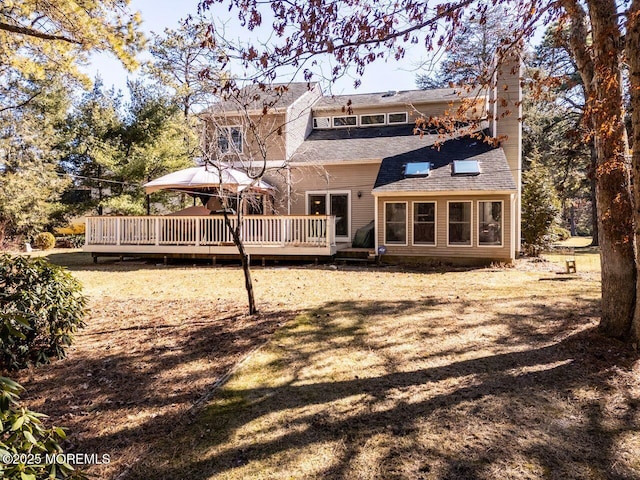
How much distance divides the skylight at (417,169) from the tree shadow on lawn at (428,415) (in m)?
8.53

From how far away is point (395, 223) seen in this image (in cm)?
1290

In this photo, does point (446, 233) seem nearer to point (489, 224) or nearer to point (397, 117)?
point (489, 224)

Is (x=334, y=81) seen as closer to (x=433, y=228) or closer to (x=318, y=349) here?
(x=318, y=349)

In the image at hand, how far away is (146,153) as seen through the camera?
17.7 metres

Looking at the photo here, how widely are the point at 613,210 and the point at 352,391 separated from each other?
11.1 ft

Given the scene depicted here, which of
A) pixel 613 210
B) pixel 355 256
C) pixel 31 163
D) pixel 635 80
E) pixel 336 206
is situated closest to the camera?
pixel 635 80

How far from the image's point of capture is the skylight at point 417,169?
1274 centimetres

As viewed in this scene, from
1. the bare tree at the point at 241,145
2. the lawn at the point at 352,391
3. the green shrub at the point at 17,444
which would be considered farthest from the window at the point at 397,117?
Answer: the green shrub at the point at 17,444

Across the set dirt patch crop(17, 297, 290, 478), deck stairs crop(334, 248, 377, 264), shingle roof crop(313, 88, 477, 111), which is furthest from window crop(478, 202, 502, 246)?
dirt patch crop(17, 297, 290, 478)

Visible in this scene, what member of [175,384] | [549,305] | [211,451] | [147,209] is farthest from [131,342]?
[147,209]

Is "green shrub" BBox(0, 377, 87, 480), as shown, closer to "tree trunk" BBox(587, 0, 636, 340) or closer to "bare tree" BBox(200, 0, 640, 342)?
"bare tree" BBox(200, 0, 640, 342)

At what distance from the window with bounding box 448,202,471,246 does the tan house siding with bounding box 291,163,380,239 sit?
3.18 m

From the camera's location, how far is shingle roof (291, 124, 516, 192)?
11.9 meters

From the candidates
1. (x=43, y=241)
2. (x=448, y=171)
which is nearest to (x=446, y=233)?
(x=448, y=171)
